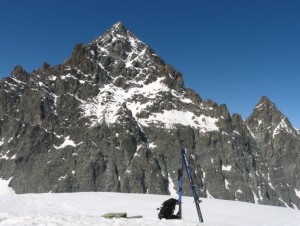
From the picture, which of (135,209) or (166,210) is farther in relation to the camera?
(135,209)

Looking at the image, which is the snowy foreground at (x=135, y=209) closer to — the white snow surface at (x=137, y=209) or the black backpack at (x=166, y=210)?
the white snow surface at (x=137, y=209)

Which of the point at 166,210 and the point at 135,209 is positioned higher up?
the point at 135,209

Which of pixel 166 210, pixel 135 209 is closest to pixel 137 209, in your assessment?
pixel 135 209

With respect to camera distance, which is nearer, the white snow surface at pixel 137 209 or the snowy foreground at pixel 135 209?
the white snow surface at pixel 137 209

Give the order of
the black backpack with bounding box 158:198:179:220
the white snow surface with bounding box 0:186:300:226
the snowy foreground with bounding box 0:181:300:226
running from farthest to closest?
the snowy foreground with bounding box 0:181:300:226 < the white snow surface with bounding box 0:186:300:226 < the black backpack with bounding box 158:198:179:220

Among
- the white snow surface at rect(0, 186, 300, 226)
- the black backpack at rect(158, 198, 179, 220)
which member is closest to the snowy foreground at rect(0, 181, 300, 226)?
the white snow surface at rect(0, 186, 300, 226)

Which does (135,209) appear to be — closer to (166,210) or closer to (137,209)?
(137,209)

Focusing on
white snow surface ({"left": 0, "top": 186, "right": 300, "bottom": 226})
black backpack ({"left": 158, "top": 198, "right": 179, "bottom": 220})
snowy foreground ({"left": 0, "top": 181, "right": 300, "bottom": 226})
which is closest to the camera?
black backpack ({"left": 158, "top": 198, "right": 179, "bottom": 220})

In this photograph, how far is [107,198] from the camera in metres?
29.9

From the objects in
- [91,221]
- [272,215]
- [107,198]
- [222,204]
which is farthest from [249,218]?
Result: [91,221]

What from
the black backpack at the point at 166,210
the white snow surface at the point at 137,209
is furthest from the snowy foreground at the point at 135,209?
the black backpack at the point at 166,210

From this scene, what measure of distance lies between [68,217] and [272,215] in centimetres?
1619

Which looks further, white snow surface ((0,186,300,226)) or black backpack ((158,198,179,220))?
white snow surface ((0,186,300,226))

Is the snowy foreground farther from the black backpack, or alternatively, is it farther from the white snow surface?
the black backpack
